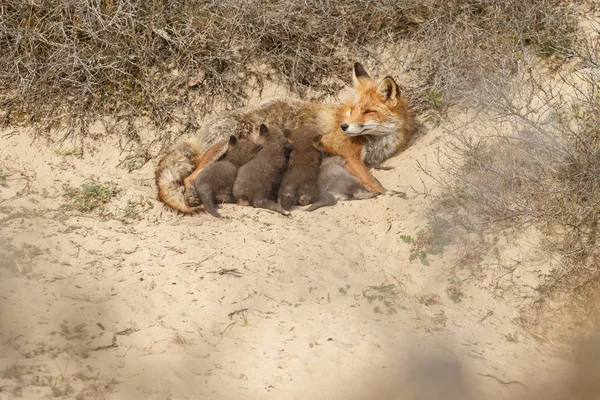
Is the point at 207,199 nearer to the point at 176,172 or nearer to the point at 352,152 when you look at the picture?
the point at 176,172

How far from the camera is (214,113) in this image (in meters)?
8.12

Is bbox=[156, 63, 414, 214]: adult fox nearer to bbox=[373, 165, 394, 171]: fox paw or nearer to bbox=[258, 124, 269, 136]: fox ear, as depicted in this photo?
bbox=[373, 165, 394, 171]: fox paw

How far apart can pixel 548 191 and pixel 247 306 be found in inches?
114

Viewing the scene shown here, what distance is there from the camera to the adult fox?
24.0 feet

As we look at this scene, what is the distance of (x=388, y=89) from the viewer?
24.7 ft

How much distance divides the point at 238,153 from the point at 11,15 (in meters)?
3.42

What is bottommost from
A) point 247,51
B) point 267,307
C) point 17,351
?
point 17,351

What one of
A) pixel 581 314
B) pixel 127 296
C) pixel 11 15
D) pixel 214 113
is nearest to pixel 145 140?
pixel 214 113

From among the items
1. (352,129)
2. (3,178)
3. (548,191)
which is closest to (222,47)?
(352,129)

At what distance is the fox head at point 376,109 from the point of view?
744 cm

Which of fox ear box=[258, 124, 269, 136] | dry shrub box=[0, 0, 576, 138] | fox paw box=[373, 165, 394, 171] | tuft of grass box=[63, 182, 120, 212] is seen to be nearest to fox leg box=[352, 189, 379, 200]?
fox paw box=[373, 165, 394, 171]

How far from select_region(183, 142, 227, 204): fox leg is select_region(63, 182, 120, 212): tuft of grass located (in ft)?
2.43

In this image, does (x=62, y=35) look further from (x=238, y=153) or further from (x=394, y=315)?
(x=394, y=315)

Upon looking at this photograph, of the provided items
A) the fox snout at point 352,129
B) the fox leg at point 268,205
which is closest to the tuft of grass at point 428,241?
the fox leg at point 268,205
